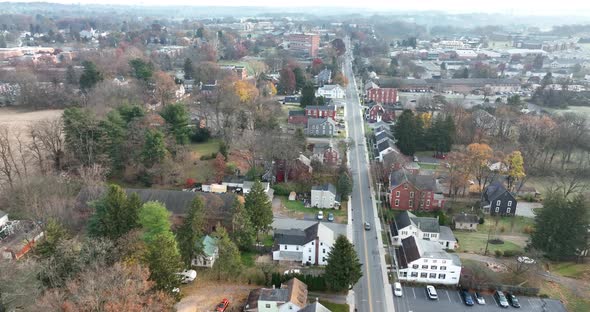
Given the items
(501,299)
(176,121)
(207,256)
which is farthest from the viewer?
(176,121)

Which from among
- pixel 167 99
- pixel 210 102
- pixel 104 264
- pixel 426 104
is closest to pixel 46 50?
pixel 167 99

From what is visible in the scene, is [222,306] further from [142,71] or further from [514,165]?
[142,71]

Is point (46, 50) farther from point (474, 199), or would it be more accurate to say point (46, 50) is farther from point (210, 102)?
point (474, 199)

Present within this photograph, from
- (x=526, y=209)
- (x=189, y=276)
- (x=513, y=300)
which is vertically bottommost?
(x=513, y=300)

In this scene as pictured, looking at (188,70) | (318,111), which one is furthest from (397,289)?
(188,70)

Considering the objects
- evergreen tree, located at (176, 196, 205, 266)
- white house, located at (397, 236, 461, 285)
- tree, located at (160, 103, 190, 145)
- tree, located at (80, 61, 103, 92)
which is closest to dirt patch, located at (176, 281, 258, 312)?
evergreen tree, located at (176, 196, 205, 266)

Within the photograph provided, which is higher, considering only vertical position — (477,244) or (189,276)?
(189,276)
